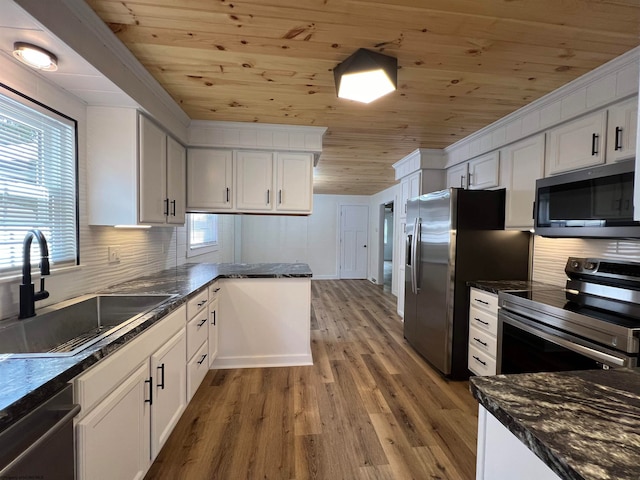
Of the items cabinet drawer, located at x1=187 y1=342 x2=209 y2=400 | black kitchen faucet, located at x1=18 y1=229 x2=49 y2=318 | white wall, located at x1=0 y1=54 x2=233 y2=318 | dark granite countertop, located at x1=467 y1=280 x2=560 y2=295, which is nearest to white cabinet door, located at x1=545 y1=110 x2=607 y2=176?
dark granite countertop, located at x1=467 y1=280 x2=560 y2=295

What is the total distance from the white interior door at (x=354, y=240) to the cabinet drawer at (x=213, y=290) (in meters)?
Result: 5.15

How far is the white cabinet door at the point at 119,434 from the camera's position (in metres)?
1.02

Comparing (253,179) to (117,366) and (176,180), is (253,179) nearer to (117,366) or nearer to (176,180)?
(176,180)

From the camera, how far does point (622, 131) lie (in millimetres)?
1735

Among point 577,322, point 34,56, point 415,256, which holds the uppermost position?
point 34,56

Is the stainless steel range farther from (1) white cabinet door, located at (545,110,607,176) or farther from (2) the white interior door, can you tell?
(2) the white interior door

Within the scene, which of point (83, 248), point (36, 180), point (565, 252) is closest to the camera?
point (36, 180)

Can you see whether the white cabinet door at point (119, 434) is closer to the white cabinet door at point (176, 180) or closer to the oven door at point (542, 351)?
the white cabinet door at point (176, 180)

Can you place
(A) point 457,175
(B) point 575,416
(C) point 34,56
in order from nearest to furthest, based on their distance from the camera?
(B) point 575,416 < (C) point 34,56 < (A) point 457,175

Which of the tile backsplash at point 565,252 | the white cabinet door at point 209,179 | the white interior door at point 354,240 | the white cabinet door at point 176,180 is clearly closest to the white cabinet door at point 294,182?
the white cabinet door at point 209,179

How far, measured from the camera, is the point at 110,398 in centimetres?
114

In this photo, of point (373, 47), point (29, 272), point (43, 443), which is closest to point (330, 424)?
point (43, 443)

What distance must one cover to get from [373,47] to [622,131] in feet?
5.02

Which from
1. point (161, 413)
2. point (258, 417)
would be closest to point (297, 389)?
point (258, 417)
